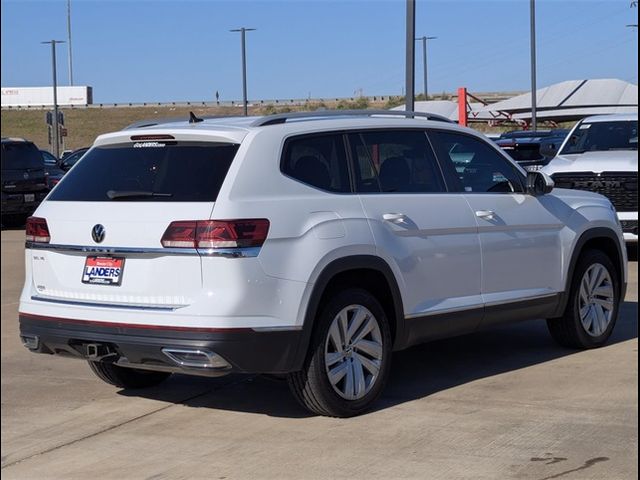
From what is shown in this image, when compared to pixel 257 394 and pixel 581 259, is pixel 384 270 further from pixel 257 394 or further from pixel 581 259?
pixel 581 259

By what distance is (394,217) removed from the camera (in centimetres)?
671

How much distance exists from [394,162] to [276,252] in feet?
4.64

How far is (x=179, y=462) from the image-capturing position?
5.67 meters

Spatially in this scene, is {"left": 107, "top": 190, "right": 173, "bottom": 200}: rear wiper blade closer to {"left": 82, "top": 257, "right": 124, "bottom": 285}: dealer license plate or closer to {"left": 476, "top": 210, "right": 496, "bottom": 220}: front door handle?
{"left": 82, "top": 257, "right": 124, "bottom": 285}: dealer license plate

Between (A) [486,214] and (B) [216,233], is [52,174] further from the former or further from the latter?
(B) [216,233]

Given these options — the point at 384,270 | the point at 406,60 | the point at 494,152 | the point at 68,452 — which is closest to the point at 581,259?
the point at 494,152

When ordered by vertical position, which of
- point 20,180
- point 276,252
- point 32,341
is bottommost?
point 32,341

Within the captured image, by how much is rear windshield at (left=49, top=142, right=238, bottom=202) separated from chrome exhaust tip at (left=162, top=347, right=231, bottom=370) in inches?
32.4

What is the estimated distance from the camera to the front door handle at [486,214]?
24.0 ft

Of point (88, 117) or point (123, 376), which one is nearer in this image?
point (123, 376)

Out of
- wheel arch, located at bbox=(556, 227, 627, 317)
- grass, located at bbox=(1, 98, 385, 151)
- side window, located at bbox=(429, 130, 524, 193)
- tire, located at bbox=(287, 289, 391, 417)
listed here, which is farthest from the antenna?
grass, located at bbox=(1, 98, 385, 151)

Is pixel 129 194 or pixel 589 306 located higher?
pixel 129 194

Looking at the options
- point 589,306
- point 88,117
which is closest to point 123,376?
point 589,306

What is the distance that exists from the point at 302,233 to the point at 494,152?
7.53ft
